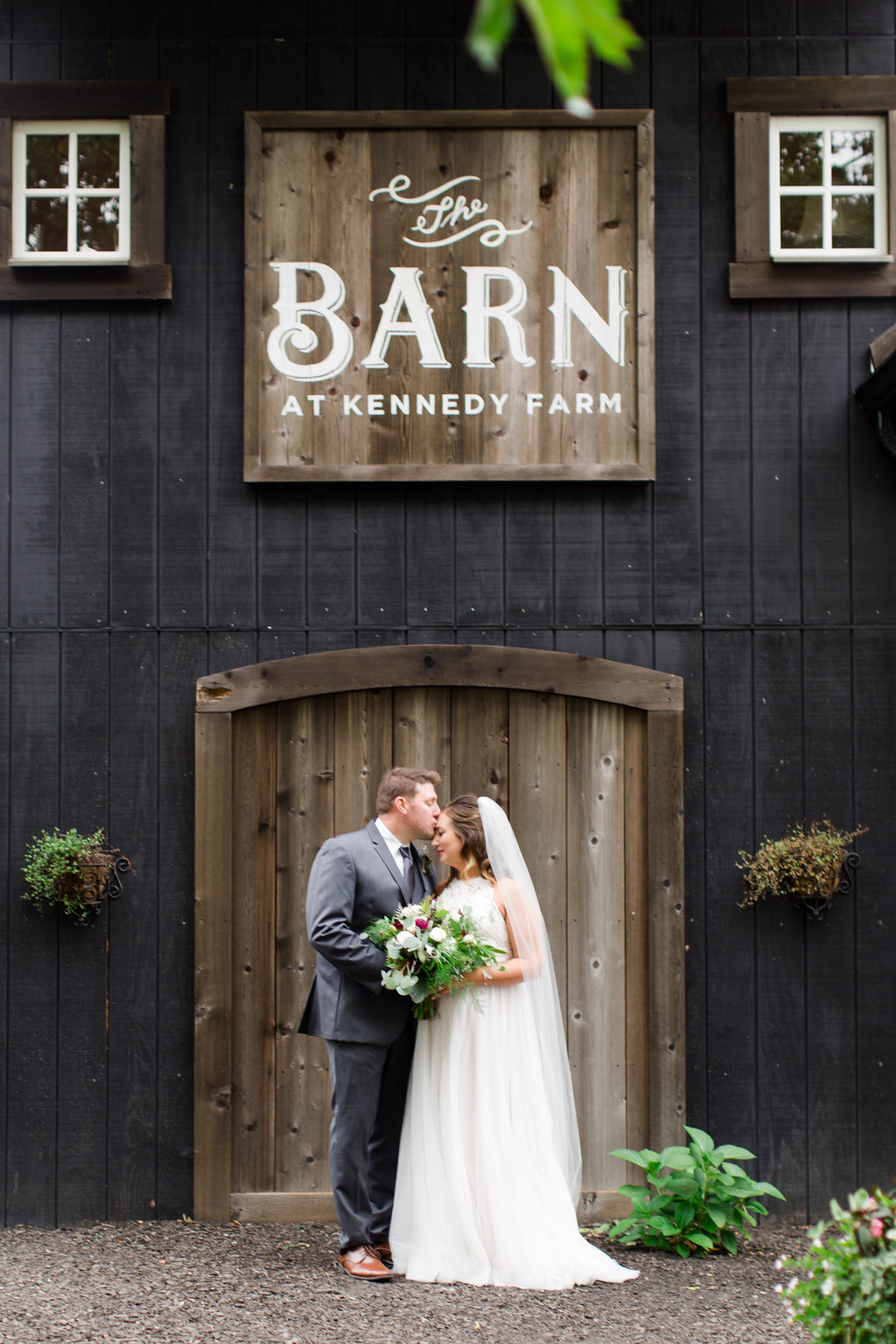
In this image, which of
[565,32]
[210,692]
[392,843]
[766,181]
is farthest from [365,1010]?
[766,181]

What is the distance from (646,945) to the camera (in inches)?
188

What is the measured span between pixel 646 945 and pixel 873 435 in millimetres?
2535

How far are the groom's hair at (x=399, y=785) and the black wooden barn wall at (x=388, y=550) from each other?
0.79 metres

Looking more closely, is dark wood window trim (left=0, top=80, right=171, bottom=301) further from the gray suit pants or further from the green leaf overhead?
the green leaf overhead

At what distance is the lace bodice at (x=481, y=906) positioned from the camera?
13.8 feet

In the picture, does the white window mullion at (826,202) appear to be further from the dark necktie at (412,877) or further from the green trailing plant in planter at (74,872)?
the green trailing plant in planter at (74,872)

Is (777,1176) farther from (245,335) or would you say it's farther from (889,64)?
(889,64)

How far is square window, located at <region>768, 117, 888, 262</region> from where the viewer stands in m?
4.94

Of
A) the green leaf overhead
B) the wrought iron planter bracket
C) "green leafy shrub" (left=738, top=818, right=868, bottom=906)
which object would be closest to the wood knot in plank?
"green leafy shrub" (left=738, top=818, right=868, bottom=906)

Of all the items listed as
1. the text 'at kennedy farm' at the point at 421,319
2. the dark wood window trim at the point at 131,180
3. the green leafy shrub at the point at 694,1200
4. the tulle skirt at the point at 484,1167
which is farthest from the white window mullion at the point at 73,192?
the green leafy shrub at the point at 694,1200

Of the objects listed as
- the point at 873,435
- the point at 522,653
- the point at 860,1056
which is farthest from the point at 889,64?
the point at 860,1056

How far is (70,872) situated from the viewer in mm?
4691

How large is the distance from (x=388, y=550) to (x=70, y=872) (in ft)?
6.55

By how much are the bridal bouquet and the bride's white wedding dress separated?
12 centimetres
